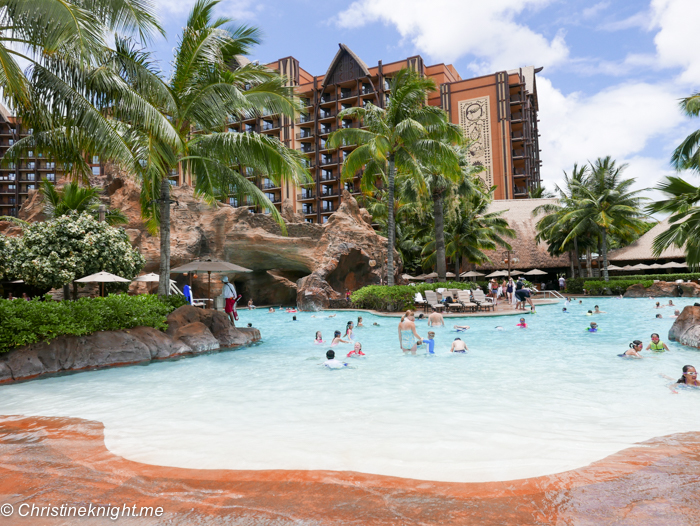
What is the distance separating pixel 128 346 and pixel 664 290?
99.1 feet

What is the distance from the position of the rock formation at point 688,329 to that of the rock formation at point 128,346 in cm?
1070

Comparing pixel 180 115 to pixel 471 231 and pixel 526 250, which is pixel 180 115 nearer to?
pixel 471 231

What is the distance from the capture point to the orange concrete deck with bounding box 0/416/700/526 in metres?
2.80

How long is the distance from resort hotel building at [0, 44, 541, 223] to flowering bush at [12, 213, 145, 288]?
27533 millimetres

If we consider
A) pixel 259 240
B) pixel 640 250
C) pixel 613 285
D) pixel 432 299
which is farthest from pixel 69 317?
pixel 640 250

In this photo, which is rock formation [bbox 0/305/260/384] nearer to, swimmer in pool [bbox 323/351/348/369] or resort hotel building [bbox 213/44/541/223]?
swimmer in pool [bbox 323/351/348/369]

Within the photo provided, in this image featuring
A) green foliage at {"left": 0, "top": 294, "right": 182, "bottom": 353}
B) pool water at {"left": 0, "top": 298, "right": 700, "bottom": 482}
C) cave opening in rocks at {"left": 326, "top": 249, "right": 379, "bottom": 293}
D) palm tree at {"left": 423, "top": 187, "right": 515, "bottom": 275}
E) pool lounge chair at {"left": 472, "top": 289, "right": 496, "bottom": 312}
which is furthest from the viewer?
palm tree at {"left": 423, "top": 187, "right": 515, "bottom": 275}

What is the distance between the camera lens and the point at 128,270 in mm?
16953

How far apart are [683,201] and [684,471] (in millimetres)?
9904

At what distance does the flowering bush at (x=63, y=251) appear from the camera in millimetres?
15148

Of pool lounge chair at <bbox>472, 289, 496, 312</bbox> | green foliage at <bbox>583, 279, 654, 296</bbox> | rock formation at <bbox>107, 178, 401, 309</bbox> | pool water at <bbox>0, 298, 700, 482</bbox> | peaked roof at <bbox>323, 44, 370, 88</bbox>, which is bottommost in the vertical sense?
pool water at <bbox>0, 298, 700, 482</bbox>

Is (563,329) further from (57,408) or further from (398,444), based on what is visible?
(57,408)

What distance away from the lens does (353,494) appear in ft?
10.5

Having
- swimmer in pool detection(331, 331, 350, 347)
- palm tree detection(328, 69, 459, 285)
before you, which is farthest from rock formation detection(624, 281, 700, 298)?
swimmer in pool detection(331, 331, 350, 347)
